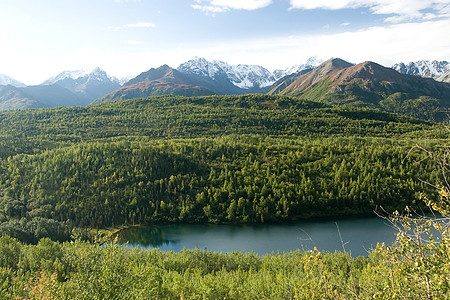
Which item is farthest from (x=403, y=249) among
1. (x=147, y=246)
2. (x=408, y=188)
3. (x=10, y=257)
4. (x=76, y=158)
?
(x=76, y=158)

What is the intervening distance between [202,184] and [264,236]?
84.0 ft

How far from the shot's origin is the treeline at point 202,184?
243ft

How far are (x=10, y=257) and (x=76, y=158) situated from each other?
52918 mm

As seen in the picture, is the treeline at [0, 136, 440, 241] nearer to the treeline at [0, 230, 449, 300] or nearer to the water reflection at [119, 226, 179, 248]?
the water reflection at [119, 226, 179, 248]

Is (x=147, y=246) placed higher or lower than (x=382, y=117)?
lower

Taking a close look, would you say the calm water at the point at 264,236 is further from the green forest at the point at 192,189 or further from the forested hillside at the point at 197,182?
the forested hillside at the point at 197,182

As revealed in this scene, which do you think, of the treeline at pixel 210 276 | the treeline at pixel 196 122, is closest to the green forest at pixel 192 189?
the treeline at pixel 210 276

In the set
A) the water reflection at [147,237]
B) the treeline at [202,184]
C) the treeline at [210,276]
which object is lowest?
the water reflection at [147,237]

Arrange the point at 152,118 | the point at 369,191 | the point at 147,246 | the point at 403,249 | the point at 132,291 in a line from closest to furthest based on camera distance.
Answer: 1. the point at 403,249
2. the point at 132,291
3. the point at 147,246
4. the point at 369,191
5. the point at 152,118

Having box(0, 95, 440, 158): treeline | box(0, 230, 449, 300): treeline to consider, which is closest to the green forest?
box(0, 230, 449, 300): treeline

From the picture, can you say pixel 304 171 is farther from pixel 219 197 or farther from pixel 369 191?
pixel 219 197

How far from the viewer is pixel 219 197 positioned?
78.3 m

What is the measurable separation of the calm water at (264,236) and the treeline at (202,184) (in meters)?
3.27

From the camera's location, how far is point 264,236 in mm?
64500
